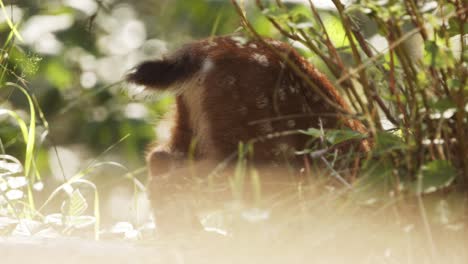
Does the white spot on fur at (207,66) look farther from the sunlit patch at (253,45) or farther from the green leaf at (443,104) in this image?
the green leaf at (443,104)

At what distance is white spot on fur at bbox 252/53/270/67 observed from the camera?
2672 millimetres

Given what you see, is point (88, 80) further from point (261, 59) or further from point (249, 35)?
point (249, 35)

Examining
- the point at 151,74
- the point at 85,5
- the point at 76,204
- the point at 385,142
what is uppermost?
the point at 85,5

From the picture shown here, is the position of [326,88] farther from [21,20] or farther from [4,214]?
[21,20]

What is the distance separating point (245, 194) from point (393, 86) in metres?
0.76

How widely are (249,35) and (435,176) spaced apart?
615 millimetres

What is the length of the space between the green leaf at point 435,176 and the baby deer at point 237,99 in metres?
0.75

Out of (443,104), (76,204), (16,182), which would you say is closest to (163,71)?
(76,204)

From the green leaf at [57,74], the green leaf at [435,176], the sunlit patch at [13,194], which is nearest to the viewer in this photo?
the green leaf at [435,176]

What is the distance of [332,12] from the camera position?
2.41m

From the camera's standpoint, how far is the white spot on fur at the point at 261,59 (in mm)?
2672

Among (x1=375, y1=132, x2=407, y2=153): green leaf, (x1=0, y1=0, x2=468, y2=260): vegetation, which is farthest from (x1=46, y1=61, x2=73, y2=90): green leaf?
(x1=375, y1=132, x2=407, y2=153): green leaf

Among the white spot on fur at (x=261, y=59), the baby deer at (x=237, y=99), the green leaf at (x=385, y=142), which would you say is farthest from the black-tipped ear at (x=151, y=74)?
the green leaf at (x=385, y=142)

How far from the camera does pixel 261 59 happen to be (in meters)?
2.69
